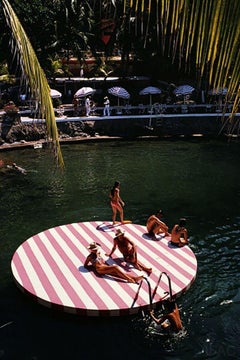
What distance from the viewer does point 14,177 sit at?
73.7 feet

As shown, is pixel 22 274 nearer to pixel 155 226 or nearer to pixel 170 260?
pixel 170 260

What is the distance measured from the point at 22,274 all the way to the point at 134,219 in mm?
6445

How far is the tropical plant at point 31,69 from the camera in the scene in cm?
573

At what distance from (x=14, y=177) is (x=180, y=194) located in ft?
29.9

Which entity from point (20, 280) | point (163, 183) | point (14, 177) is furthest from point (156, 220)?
point (14, 177)

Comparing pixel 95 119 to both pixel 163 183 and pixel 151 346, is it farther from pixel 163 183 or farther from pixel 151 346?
pixel 151 346

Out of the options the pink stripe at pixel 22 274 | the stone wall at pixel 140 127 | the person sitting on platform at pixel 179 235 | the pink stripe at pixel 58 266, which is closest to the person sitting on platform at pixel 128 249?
the pink stripe at pixel 58 266

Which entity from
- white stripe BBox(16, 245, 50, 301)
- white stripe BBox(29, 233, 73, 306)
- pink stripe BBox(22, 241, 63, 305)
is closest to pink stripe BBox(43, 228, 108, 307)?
white stripe BBox(29, 233, 73, 306)

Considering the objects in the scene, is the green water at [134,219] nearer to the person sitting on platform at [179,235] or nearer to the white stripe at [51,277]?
the white stripe at [51,277]

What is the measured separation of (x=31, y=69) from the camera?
582 cm

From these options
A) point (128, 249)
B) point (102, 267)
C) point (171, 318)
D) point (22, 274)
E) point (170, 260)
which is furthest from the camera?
point (170, 260)

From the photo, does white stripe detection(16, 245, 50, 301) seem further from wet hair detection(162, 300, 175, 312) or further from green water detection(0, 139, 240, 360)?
wet hair detection(162, 300, 175, 312)

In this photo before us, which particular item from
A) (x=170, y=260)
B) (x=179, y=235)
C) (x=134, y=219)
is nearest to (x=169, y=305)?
(x=170, y=260)

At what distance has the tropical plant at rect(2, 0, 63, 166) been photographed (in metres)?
5.73
